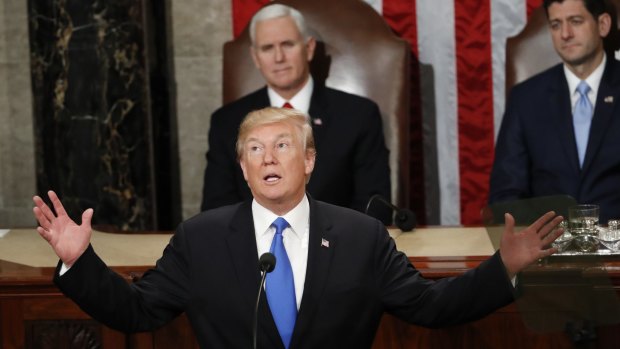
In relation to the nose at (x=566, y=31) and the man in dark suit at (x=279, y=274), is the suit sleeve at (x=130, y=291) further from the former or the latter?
the nose at (x=566, y=31)

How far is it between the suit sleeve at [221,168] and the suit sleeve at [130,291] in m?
2.03

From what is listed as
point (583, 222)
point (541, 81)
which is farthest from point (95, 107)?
point (583, 222)

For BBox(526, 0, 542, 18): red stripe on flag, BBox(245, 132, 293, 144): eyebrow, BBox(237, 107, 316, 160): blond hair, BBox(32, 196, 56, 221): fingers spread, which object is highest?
BBox(526, 0, 542, 18): red stripe on flag

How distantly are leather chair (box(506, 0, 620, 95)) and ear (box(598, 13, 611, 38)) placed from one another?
0.43 m

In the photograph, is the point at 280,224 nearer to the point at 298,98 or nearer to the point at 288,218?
the point at 288,218

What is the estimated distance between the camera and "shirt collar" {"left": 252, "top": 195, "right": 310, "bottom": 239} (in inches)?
113

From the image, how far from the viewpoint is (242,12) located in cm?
592

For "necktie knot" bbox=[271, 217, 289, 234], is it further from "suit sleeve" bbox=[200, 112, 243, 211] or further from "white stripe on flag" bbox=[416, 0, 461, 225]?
"white stripe on flag" bbox=[416, 0, 461, 225]

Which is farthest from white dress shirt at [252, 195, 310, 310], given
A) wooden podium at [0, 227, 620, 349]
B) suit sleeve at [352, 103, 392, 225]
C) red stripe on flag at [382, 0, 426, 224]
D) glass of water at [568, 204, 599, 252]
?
red stripe on flag at [382, 0, 426, 224]

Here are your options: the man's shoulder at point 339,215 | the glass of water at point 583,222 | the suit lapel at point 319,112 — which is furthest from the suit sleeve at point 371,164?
the man's shoulder at point 339,215

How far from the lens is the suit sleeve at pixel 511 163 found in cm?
497

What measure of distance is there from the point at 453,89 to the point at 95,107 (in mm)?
1837

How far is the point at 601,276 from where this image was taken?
3.19 meters

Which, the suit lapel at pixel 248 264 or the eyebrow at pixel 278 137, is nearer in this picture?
the suit lapel at pixel 248 264
